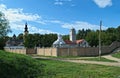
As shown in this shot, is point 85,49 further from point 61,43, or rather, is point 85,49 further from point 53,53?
point 61,43


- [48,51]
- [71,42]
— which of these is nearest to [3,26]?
[48,51]

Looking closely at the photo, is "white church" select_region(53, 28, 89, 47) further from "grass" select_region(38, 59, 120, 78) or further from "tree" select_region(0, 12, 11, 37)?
"grass" select_region(38, 59, 120, 78)

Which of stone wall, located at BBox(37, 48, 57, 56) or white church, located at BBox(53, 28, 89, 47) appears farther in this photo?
white church, located at BBox(53, 28, 89, 47)

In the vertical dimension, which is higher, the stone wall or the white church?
the white church

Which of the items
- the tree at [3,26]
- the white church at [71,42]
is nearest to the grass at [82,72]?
the tree at [3,26]

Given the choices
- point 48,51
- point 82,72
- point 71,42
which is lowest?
point 82,72

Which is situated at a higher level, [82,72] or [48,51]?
[48,51]

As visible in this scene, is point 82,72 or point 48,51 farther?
point 48,51

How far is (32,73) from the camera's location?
19.0 meters

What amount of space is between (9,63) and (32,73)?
1711 millimetres

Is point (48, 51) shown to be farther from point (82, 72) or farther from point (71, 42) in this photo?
point (82, 72)

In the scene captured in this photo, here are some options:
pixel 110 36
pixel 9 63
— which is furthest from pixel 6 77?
pixel 110 36

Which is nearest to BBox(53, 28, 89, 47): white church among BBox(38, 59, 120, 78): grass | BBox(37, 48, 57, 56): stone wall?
BBox(37, 48, 57, 56): stone wall

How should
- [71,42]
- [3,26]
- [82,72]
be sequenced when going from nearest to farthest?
[82,72]
[3,26]
[71,42]
